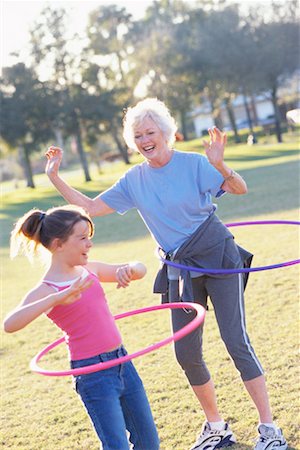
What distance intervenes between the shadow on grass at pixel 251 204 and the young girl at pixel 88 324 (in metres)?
14.2

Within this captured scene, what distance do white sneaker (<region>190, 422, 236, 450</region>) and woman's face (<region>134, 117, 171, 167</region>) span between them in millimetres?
1913

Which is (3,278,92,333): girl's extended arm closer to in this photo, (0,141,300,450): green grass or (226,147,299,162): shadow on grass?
(0,141,300,450): green grass

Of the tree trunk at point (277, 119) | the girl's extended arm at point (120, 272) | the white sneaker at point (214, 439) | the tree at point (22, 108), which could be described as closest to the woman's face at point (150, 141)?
the girl's extended arm at point (120, 272)

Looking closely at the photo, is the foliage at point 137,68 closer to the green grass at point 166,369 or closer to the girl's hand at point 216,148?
the green grass at point 166,369

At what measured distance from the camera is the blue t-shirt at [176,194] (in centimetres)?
525

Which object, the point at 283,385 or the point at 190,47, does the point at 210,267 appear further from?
the point at 190,47

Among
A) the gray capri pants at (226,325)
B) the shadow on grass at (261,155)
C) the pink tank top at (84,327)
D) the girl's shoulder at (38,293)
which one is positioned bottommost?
the shadow on grass at (261,155)

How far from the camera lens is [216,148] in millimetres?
5137

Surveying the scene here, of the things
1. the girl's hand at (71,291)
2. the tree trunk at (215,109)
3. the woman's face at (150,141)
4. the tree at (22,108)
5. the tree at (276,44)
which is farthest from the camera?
the tree trunk at (215,109)

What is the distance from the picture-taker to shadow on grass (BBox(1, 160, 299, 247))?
19.9m

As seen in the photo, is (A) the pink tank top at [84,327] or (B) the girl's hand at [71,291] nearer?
(B) the girl's hand at [71,291]

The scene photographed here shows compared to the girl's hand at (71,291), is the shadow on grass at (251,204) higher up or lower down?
lower down

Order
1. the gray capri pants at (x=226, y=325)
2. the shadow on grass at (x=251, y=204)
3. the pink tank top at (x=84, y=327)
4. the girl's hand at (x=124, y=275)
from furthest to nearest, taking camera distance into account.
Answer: the shadow on grass at (x=251, y=204) → the gray capri pants at (x=226, y=325) → the girl's hand at (x=124, y=275) → the pink tank top at (x=84, y=327)

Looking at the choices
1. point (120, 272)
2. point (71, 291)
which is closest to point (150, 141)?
point (120, 272)
